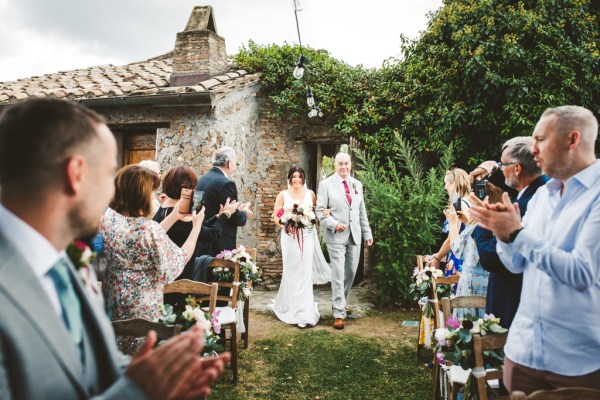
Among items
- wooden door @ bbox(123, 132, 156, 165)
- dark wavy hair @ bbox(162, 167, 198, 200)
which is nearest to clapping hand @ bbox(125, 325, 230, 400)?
dark wavy hair @ bbox(162, 167, 198, 200)

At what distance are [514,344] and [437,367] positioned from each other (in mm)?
2106

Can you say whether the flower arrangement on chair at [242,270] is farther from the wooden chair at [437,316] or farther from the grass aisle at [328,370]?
the wooden chair at [437,316]

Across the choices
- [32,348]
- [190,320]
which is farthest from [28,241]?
[190,320]

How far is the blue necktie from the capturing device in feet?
3.47

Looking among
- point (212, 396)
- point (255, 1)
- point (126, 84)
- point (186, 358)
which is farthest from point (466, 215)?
point (126, 84)

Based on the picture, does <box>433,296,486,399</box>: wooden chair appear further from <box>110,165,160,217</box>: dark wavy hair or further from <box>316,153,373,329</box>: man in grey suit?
<box>316,153,373,329</box>: man in grey suit

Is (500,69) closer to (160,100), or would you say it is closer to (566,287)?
(160,100)

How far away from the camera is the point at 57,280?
3.57ft

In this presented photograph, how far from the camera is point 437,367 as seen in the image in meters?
3.89

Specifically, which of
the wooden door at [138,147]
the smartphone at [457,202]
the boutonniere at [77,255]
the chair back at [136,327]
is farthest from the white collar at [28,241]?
the wooden door at [138,147]

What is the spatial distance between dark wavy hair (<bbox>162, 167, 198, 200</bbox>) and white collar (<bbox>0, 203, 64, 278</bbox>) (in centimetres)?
286

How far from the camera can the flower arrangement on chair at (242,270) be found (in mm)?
5020

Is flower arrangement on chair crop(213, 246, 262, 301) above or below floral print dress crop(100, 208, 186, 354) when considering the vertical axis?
below

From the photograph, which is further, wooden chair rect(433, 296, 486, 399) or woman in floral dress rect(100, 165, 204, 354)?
wooden chair rect(433, 296, 486, 399)
